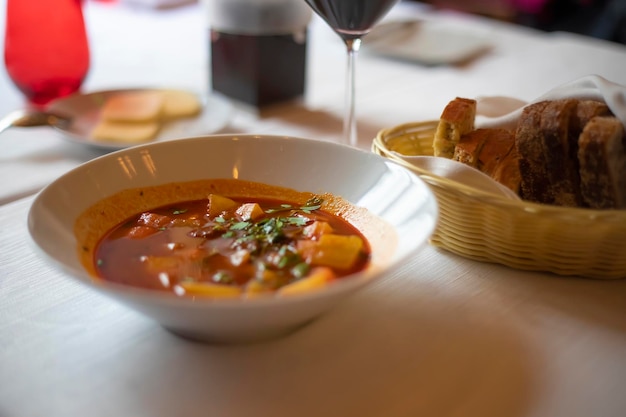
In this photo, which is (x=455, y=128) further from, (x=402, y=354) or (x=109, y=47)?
(x=109, y=47)

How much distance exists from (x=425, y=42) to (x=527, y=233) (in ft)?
5.02

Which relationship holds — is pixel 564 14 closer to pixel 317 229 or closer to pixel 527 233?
Result: pixel 527 233

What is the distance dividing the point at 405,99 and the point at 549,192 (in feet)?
3.08

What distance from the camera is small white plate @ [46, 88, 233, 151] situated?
5.22 feet

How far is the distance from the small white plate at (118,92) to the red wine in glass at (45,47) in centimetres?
14

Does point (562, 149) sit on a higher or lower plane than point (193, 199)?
higher

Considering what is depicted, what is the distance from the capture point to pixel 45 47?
5.70 feet

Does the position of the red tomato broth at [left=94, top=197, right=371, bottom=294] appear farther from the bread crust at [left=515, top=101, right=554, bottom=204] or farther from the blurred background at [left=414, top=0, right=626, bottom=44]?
the blurred background at [left=414, top=0, right=626, bottom=44]

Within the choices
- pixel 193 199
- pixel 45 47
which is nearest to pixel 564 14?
pixel 45 47

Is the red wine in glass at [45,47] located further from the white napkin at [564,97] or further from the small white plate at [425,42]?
the white napkin at [564,97]

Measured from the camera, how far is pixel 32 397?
78cm

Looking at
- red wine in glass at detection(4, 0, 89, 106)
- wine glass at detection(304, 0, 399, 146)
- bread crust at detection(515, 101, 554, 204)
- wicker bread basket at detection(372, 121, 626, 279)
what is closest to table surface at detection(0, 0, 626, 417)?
wicker bread basket at detection(372, 121, 626, 279)

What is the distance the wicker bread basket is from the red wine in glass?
1.06 metres

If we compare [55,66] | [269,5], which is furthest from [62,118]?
[269,5]
